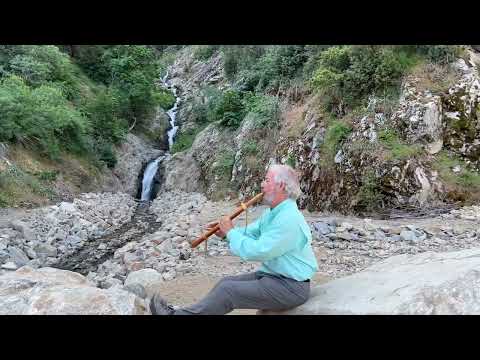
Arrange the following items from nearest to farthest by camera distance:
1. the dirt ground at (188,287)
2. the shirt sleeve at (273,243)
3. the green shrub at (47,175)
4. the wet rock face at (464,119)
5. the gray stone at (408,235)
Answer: the shirt sleeve at (273,243), the dirt ground at (188,287), the gray stone at (408,235), the wet rock face at (464,119), the green shrub at (47,175)

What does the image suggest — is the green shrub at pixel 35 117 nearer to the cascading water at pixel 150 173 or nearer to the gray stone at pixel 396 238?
the cascading water at pixel 150 173

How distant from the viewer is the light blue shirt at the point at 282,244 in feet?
10.9

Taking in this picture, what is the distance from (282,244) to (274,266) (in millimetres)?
290

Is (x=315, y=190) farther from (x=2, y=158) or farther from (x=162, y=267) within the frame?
(x=2, y=158)

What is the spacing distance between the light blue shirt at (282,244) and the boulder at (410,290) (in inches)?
13.5

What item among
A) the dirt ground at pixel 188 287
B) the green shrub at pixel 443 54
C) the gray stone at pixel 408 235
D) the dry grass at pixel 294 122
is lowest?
the dirt ground at pixel 188 287

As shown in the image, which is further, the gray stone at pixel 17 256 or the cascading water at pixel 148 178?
the cascading water at pixel 148 178

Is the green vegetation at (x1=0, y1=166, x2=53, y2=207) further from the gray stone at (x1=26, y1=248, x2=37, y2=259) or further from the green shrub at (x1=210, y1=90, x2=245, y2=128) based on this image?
the green shrub at (x1=210, y1=90, x2=245, y2=128)

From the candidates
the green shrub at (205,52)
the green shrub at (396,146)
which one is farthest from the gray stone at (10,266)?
the green shrub at (205,52)

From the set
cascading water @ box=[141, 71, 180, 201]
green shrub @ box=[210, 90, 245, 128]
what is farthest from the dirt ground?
cascading water @ box=[141, 71, 180, 201]

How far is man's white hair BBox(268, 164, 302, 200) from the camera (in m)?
3.51

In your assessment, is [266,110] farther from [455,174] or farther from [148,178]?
[148,178]

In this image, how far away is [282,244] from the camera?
3.32 meters

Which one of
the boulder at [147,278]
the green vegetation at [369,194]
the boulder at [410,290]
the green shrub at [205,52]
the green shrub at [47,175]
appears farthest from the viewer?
the green shrub at [205,52]
